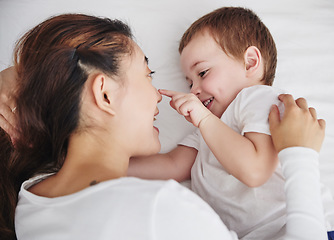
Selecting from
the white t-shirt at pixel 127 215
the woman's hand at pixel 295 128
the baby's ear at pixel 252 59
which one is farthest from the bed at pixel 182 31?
the white t-shirt at pixel 127 215

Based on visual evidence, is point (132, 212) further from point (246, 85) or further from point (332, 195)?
point (332, 195)

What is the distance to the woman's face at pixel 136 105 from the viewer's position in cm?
83

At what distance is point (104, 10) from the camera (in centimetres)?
143

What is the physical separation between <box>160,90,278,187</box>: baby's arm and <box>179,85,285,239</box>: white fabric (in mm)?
35

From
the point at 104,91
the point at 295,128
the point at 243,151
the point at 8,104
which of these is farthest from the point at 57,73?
the point at 295,128

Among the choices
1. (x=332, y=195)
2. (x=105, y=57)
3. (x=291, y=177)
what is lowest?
(x=332, y=195)

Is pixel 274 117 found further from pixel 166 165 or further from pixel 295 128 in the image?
pixel 166 165

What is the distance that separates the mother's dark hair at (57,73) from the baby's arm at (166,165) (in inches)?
11.4

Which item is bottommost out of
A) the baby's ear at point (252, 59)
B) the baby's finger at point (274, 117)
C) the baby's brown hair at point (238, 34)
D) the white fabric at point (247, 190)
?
the white fabric at point (247, 190)

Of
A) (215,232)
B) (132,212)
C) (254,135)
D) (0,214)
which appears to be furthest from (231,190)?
(0,214)

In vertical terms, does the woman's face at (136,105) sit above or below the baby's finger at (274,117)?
above

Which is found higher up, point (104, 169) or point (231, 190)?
point (104, 169)

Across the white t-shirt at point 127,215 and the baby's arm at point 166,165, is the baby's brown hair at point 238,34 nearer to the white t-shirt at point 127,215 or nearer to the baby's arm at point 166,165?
the baby's arm at point 166,165

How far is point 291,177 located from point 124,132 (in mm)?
423
